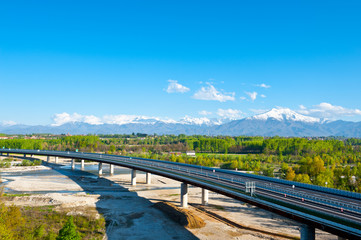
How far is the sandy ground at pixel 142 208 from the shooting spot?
46.9 m

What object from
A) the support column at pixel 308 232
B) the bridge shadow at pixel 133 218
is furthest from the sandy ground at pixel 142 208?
the support column at pixel 308 232

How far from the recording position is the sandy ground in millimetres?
46906

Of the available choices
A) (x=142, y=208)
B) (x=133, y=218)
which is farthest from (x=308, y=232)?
(x=142, y=208)

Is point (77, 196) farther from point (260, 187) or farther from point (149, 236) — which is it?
point (260, 187)

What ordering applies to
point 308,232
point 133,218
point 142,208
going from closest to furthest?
point 308,232 < point 133,218 < point 142,208

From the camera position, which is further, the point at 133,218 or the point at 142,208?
the point at 142,208

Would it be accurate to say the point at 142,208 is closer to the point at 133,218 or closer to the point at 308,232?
the point at 133,218

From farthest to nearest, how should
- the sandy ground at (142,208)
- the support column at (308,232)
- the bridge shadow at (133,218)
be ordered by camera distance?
the sandy ground at (142,208)
the bridge shadow at (133,218)
the support column at (308,232)

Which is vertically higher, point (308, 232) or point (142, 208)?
point (308, 232)

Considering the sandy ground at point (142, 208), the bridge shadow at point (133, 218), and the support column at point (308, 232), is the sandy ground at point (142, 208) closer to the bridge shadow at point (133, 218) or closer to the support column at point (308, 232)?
the bridge shadow at point (133, 218)

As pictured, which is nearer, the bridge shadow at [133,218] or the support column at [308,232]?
the support column at [308,232]

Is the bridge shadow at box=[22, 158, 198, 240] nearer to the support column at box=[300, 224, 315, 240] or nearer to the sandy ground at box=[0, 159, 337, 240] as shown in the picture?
the sandy ground at box=[0, 159, 337, 240]

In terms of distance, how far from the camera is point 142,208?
6291 cm

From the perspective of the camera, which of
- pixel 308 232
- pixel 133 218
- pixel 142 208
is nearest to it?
pixel 308 232
